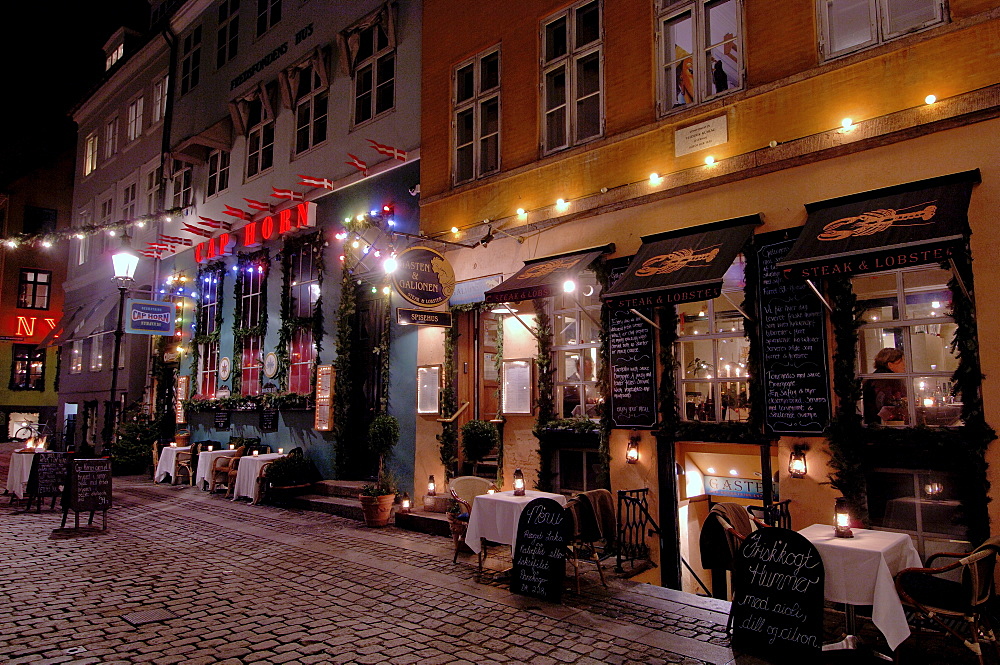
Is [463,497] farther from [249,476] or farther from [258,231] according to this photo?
[258,231]

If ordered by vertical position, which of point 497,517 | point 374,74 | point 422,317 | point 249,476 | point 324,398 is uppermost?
point 374,74

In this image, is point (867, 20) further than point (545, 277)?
No

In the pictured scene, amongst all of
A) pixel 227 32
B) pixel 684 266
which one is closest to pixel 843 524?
pixel 684 266

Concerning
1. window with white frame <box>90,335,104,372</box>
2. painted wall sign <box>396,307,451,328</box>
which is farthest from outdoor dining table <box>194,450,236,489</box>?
window with white frame <box>90,335,104,372</box>

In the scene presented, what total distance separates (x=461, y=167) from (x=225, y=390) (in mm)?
9816

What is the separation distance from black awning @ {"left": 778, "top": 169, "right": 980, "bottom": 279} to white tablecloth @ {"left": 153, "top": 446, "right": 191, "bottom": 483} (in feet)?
51.5

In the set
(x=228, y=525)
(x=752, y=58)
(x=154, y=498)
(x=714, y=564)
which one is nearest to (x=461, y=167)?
(x=752, y=58)

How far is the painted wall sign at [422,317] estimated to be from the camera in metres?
10.4

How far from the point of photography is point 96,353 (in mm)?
23078

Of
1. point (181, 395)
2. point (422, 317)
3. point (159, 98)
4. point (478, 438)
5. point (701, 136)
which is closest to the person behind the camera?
point (701, 136)

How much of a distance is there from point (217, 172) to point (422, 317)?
11896 mm

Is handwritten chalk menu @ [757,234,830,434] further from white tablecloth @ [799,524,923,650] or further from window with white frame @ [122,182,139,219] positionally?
window with white frame @ [122,182,139,219]

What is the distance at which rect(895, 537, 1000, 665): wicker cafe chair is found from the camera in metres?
4.82

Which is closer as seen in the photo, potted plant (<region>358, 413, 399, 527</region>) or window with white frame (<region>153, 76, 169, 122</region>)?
potted plant (<region>358, 413, 399, 527</region>)
